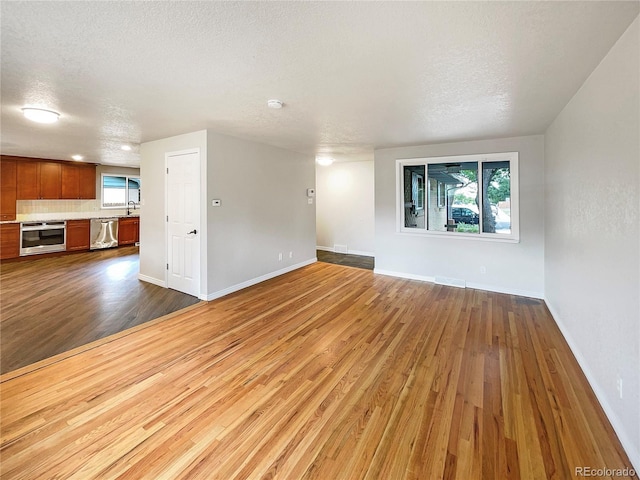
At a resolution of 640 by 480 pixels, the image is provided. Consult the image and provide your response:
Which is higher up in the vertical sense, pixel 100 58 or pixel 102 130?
pixel 102 130

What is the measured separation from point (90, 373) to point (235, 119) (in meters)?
2.91

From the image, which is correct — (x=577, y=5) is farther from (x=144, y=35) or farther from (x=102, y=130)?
(x=102, y=130)

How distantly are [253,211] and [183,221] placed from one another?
1087mm

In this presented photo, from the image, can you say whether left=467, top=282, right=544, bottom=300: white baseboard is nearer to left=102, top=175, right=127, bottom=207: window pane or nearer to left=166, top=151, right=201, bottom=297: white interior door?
left=166, top=151, right=201, bottom=297: white interior door

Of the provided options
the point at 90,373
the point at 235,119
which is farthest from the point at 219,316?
the point at 235,119

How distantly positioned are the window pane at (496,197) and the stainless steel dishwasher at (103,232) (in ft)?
29.6

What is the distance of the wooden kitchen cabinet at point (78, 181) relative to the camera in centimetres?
752

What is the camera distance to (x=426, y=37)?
70.9 inches

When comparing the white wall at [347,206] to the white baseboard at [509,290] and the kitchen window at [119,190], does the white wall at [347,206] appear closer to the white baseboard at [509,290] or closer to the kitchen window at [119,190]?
the white baseboard at [509,290]

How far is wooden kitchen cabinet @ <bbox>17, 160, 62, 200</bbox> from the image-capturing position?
6824 millimetres

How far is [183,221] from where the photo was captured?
446 centimetres

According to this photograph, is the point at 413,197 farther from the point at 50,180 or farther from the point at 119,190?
the point at 50,180

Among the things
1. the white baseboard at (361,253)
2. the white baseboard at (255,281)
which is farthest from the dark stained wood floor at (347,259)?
the white baseboard at (255,281)

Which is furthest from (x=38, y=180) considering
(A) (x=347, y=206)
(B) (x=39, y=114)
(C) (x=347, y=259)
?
(C) (x=347, y=259)
